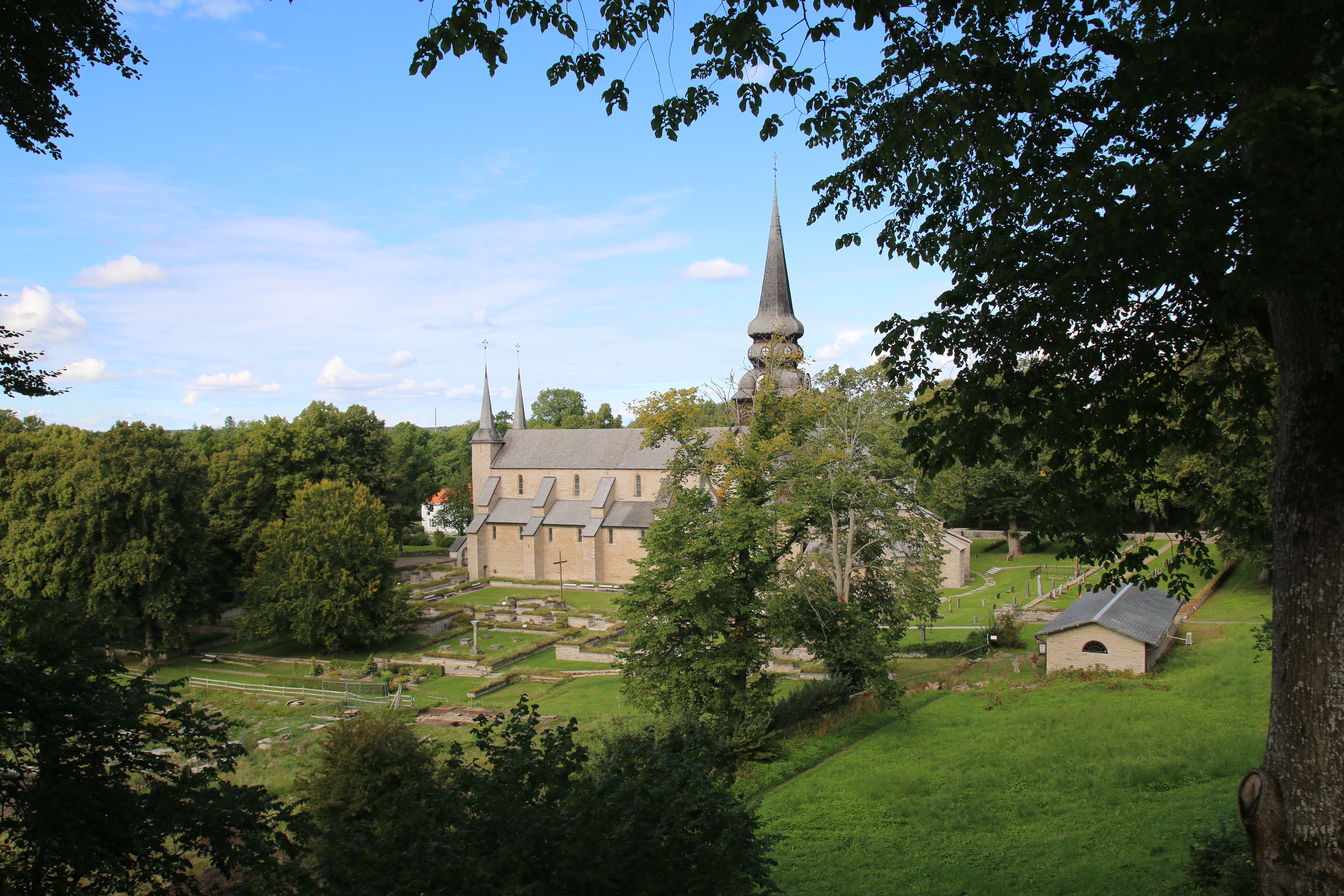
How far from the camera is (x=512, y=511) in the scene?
5272cm

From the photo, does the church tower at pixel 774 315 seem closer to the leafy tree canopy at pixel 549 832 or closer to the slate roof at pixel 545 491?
the slate roof at pixel 545 491

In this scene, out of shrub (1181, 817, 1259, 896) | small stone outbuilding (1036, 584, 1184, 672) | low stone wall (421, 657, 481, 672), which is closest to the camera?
shrub (1181, 817, 1259, 896)

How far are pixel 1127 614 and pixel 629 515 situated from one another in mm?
31408

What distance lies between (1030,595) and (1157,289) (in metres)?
33.4

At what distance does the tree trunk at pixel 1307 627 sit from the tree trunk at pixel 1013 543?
146 feet

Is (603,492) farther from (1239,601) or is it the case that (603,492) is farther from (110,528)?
(1239,601)

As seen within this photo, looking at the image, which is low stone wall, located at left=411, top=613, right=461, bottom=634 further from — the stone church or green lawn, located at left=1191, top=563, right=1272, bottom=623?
green lawn, located at left=1191, top=563, right=1272, bottom=623

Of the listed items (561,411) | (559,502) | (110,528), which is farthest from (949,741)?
(561,411)

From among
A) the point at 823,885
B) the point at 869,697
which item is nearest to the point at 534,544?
the point at 869,697

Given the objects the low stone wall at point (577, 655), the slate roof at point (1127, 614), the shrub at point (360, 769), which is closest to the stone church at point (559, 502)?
the low stone wall at point (577, 655)

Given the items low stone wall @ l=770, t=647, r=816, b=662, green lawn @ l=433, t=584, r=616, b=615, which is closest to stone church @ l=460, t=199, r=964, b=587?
green lawn @ l=433, t=584, r=616, b=615

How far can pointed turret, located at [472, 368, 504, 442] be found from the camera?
55344 millimetres

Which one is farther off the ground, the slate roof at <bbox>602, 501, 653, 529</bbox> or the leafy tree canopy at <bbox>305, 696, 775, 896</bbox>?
the slate roof at <bbox>602, 501, 653, 529</bbox>

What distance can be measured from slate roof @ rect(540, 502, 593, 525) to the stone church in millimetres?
62
